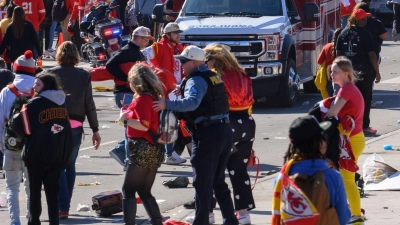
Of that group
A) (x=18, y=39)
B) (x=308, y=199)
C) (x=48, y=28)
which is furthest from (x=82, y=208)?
(x=48, y=28)

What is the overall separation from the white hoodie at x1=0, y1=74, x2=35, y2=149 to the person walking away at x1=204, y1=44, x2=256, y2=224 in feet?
5.49

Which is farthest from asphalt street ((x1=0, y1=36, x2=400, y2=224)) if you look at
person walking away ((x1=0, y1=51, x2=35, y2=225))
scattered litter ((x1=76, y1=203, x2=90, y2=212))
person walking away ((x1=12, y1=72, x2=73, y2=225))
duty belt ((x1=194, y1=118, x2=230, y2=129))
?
duty belt ((x1=194, y1=118, x2=230, y2=129))

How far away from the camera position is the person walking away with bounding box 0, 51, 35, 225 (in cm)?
885

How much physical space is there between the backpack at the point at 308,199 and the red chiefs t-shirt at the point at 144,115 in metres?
2.81

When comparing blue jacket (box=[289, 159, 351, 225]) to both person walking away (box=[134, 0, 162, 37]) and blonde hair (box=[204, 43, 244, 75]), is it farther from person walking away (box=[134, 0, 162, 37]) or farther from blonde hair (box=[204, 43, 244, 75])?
person walking away (box=[134, 0, 162, 37])

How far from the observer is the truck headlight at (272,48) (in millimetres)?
16906

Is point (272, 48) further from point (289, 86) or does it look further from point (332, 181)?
A: point (332, 181)

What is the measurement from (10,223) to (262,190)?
3.08m

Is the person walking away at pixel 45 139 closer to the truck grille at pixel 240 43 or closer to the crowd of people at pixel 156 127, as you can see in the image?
the crowd of people at pixel 156 127

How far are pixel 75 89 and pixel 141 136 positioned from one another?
162 cm

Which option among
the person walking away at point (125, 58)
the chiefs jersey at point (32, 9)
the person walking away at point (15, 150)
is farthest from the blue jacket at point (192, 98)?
the chiefs jersey at point (32, 9)

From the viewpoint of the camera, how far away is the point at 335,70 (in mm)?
8758

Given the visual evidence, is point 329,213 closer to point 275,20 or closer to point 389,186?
point 389,186

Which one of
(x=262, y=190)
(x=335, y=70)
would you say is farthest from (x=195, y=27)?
(x=335, y=70)
